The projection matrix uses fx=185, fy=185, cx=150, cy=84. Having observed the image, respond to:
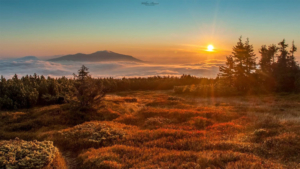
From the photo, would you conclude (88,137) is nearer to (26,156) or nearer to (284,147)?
(26,156)

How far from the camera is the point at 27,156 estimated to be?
9.02 m

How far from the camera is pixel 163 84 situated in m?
71.4

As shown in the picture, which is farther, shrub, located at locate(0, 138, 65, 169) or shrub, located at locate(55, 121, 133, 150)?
shrub, located at locate(55, 121, 133, 150)

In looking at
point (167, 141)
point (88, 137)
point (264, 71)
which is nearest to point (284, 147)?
point (167, 141)

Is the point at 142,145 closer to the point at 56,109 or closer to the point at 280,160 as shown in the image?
the point at 280,160

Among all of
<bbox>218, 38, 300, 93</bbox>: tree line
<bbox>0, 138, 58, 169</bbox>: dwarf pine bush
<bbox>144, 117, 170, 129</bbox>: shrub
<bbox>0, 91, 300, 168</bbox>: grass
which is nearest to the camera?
<bbox>0, 138, 58, 169</bbox>: dwarf pine bush

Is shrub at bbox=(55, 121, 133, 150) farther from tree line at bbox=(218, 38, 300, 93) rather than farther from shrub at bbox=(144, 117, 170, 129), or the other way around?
tree line at bbox=(218, 38, 300, 93)

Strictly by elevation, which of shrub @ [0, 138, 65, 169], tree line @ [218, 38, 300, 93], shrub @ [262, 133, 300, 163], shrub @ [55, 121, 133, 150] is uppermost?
tree line @ [218, 38, 300, 93]

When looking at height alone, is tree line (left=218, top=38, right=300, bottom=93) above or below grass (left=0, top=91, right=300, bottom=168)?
above

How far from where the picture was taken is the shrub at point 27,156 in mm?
8461

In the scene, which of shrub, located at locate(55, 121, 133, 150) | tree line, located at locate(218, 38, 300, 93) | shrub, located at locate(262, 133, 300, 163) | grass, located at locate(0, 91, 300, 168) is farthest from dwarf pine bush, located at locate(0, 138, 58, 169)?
tree line, located at locate(218, 38, 300, 93)

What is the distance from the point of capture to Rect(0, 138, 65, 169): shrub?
8.46 meters

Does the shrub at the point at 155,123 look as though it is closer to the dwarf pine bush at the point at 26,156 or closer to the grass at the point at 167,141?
the grass at the point at 167,141

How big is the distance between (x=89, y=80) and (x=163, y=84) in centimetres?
5035
